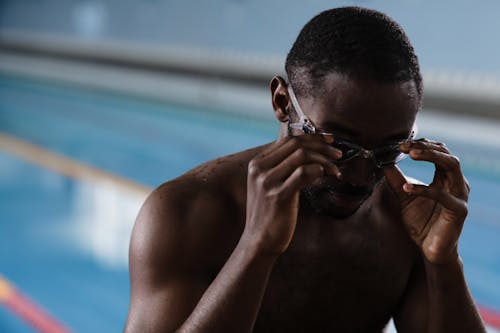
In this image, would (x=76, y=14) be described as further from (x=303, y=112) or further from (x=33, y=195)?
(x=303, y=112)

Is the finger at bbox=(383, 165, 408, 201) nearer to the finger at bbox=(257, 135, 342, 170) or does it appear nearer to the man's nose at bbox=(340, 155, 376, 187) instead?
the man's nose at bbox=(340, 155, 376, 187)

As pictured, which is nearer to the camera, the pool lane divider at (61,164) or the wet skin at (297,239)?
the wet skin at (297,239)

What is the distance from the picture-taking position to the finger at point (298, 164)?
4.55 feet

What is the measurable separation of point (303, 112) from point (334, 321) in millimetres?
521

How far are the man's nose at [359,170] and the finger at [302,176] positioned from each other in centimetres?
15

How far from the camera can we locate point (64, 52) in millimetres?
14188

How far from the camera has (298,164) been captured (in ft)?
4.55

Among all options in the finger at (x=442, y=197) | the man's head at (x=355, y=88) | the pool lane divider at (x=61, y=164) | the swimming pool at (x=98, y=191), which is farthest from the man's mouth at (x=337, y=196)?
the pool lane divider at (x=61, y=164)

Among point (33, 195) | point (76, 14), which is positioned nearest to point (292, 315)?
point (33, 195)

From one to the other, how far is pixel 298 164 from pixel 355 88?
23 centimetres

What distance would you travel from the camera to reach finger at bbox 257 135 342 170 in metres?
1.40

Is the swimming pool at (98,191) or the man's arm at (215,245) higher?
the man's arm at (215,245)

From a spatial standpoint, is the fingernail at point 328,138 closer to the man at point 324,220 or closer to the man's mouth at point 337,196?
the man at point 324,220

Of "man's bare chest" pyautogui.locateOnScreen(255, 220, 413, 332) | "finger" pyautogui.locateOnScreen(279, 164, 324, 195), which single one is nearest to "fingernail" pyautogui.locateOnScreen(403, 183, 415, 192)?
"finger" pyautogui.locateOnScreen(279, 164, 324, 195)
